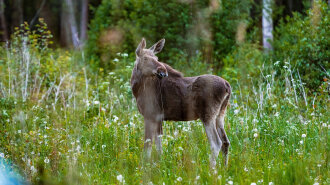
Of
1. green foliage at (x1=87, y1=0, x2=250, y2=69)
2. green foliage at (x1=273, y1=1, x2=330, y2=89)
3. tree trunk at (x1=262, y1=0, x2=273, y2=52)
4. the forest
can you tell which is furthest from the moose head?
tree trunk at (x1=262, y1=0, x2=273, y2=52)

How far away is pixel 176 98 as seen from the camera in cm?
492

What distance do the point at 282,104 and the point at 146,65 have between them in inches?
122

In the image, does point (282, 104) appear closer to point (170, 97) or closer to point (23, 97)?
point (170, 97)

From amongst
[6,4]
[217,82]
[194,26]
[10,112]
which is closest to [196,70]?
[194,26]

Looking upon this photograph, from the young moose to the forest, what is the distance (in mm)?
246

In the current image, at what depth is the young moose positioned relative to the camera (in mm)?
4715

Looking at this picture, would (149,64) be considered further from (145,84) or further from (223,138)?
(223,138)

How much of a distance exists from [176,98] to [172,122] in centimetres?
190

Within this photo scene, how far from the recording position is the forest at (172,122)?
451 cm

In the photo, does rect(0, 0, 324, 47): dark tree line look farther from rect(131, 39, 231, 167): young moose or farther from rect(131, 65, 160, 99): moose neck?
rect(131, 39, 231, 167): young moose

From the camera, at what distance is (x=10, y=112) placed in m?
7.22

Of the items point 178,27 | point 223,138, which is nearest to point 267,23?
point 178,27

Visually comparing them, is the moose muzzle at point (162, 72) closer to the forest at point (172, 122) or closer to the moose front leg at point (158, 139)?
the moose front leg at point (158, 139)

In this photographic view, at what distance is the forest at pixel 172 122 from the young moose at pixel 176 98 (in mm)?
246
